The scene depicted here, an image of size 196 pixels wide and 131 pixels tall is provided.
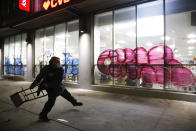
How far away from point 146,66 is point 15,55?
1463cm

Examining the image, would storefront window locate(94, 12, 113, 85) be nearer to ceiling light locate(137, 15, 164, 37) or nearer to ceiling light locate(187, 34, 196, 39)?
ceiling light locate(137, 15, 164, 37)

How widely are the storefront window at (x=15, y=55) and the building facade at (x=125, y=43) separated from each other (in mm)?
3311

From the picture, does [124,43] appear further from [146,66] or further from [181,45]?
[181,45]

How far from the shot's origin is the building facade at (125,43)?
598cm

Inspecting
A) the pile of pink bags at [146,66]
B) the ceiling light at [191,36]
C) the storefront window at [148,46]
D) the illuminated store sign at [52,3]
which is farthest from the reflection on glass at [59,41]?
the ceiling light at [191,36]

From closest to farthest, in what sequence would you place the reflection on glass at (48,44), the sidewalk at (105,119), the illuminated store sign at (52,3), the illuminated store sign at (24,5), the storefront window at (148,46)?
1. the sidewalk at (105,119)
2. the storefront window at (148,46)
3. the illuminated store sign at (52,3)
4. the illuminated store sign at (24,5)
5. the reflection on glass at (48,44)

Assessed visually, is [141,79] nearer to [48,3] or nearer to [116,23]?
[116,23]

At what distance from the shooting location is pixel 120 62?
7.47m

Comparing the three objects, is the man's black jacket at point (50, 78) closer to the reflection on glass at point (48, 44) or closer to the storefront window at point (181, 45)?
the storefront window at point (181, 45)

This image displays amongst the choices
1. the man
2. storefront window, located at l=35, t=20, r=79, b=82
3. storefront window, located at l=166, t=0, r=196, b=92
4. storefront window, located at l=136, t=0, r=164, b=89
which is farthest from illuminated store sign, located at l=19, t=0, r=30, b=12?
storefront window, located at l=166, t=0, r=196, b=92

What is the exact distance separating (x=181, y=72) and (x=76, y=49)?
265 inches

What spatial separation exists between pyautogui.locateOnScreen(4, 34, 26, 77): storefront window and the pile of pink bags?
32.7 feet

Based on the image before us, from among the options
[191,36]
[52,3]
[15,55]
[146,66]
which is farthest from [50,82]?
[15,55]

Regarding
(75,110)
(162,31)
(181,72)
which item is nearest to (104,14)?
(162,31)
